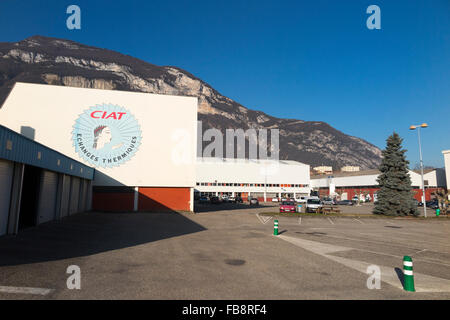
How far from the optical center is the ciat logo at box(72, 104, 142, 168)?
93.7ft

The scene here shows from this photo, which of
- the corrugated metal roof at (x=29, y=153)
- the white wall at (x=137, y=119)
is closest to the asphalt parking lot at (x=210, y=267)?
the corrugated metal roof at (x=29, y=153)

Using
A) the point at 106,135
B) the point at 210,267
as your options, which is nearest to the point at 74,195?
the point at 106,135

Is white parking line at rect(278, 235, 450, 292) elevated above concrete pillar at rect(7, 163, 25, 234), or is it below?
below

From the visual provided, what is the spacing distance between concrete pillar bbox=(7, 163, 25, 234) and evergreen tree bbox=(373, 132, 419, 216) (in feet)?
105

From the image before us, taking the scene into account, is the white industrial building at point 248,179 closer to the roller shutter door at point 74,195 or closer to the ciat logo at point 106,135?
the ciat logo at point 106,135

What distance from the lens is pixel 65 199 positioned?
20.5 m

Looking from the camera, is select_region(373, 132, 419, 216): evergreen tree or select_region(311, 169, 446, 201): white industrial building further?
select_region(311, 169, 446, 201): white industrial building

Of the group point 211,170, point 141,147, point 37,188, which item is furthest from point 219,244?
point 211,170

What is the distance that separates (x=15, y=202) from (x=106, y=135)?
17.4m

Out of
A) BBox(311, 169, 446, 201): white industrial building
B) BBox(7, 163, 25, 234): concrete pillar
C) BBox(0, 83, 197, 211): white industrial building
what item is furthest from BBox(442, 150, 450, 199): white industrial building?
BBox(7, 163, 25, 234): concrete pillar

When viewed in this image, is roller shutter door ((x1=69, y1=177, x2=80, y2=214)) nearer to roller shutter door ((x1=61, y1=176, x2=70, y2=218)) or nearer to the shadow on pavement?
roller shutter door ((x1=61, y1=176, x2=70, y2=218))

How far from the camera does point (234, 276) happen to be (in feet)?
23.3

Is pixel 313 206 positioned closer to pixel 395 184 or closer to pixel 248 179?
pixel 395 184

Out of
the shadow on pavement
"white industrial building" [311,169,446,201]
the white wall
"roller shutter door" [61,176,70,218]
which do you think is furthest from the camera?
"white industrial building" [311,169,446,201]
